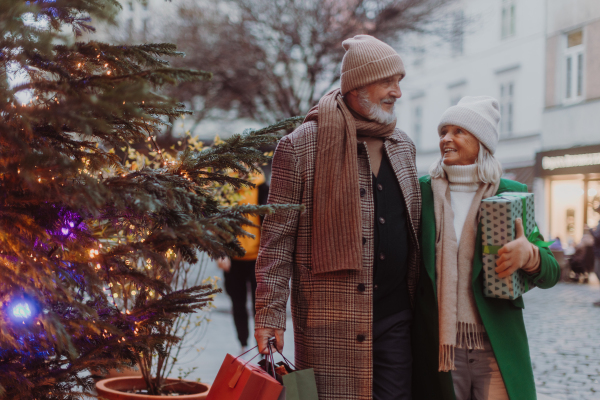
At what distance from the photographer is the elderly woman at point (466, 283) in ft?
8.27

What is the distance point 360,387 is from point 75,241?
51.1 inches

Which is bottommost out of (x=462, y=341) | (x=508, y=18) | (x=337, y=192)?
(x=462, y=341)

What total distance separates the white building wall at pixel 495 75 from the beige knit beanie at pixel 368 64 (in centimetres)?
1360

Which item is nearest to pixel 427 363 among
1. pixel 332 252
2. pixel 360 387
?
pixel 360 387

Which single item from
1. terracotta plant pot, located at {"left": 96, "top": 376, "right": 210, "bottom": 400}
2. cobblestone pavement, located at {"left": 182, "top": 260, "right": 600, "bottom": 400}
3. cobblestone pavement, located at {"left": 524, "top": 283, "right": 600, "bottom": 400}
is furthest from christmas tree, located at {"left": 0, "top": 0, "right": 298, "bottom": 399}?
cobblestone pavement, located at {"left": 524, "top": 283, "right": 600, "bottom": 400}

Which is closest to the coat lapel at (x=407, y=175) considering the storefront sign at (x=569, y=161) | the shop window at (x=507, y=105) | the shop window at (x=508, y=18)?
the storefront sign at (x=569, y=161)

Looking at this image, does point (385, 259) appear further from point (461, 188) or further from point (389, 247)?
point (461, 188)

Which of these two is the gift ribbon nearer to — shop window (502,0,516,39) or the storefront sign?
the storefront sign

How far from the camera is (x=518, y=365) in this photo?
255 cm

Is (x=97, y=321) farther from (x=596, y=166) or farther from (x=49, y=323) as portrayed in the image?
(x=596, y=166)

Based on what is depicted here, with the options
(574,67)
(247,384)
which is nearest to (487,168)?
(247,384)

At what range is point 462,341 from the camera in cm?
260

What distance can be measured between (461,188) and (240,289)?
386 centimetres

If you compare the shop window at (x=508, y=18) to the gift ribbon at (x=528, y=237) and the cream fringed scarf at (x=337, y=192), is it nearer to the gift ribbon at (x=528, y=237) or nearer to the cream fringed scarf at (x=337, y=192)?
the gift ribbon at (x=528, y=237)
